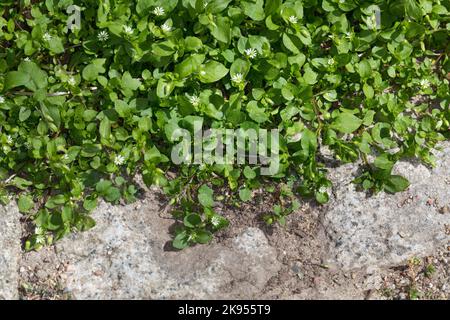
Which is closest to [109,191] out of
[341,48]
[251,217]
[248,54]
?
[251,217]

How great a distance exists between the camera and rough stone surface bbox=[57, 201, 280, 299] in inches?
126

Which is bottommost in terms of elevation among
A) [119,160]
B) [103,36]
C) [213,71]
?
[119,160]

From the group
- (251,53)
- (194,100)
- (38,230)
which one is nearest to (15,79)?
(38,230)

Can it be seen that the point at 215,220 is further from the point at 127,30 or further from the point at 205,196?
the point at 127,30

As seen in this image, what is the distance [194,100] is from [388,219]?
1.19 meters

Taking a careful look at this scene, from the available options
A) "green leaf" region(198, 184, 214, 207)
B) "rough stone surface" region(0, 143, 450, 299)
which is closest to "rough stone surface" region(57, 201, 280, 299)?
"rough stone surface" region(0, 143, 450, 299)

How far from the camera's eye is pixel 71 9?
3578 millimetres

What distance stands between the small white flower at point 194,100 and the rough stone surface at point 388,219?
822 millimetres

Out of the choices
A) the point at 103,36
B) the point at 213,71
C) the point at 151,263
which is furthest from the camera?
the point at 103,36

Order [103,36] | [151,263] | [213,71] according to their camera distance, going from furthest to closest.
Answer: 1. [103,36]
2. [213,71]
3. [151,263]

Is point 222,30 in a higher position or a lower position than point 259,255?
higher

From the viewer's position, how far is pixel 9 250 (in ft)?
10.7

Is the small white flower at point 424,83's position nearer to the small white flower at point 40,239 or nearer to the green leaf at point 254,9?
the green leaf at point 254,9

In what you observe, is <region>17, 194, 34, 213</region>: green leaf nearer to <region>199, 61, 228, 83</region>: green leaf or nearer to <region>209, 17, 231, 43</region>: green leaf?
<region>199, 61, 228, 83</region>: green leaf
